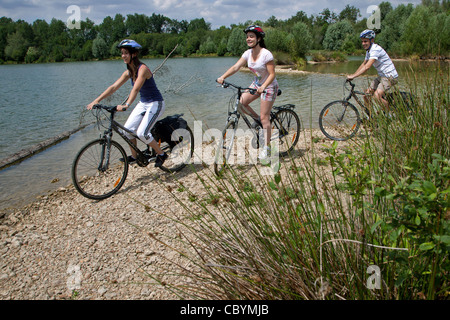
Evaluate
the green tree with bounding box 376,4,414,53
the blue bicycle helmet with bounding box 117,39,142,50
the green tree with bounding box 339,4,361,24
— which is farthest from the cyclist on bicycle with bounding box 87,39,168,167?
the green tree with bounding box 339,4,361,24

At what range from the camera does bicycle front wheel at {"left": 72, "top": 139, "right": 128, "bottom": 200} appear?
5.16 metres

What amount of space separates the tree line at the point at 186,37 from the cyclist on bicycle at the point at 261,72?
39.2 meters

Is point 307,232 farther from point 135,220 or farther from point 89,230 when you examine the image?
point 89,230

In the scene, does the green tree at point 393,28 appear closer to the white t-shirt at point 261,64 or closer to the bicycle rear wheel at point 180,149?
the white t-shirt at point 261,64

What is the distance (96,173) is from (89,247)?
1.76 meters

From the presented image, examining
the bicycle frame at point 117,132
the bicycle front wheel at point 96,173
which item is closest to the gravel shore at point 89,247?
the bicycle front wheel at point 96,173

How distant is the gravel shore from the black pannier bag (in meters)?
0.83

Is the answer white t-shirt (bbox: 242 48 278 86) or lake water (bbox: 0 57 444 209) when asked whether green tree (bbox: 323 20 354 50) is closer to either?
lake water (bbox: 0 57 444 209)

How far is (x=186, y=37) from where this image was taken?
94125mm

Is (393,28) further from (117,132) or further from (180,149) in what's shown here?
(117,132)

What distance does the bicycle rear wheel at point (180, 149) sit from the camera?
6262mm
